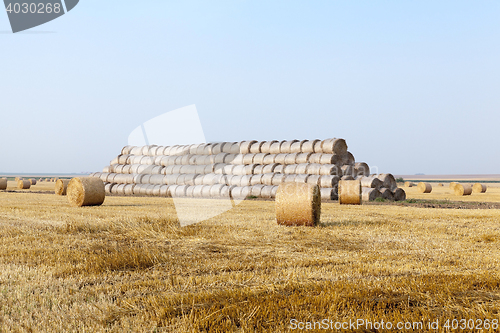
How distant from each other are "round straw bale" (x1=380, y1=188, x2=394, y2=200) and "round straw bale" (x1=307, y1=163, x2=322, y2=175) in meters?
3.34

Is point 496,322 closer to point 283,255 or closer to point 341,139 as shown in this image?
point 283,255

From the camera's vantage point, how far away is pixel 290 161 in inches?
990

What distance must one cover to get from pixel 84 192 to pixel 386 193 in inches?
574

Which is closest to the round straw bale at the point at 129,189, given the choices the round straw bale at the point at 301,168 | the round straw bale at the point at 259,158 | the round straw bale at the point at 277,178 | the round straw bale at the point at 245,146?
the round straw bale at the point at 245,146

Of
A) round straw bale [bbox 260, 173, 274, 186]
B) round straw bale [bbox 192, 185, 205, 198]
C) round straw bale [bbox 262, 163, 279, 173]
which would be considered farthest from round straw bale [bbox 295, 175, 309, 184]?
round straw bale [bbox 192, 185, 205, 198]

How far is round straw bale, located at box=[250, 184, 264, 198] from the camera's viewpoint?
25062mm

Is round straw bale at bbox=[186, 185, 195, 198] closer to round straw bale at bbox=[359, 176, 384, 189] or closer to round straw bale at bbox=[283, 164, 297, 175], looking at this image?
round straw bale at bbox=[283, 164, 297, 175]

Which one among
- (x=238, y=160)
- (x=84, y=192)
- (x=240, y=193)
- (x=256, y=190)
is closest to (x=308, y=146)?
(x=256, y=190)

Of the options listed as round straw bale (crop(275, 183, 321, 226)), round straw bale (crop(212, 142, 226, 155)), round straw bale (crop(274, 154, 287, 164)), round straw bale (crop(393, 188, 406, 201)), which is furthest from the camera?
round straw bale (crop(212, 142, 226, 155))

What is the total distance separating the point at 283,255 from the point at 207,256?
108 cm

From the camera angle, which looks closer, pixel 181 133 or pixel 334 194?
pixel 181 133

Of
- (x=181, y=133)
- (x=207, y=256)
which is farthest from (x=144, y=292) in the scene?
(x=181, y=133)

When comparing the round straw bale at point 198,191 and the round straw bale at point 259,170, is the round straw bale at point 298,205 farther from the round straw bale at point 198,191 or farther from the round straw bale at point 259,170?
the round straw bale at point 198,191

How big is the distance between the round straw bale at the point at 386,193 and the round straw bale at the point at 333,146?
3.08 meters
